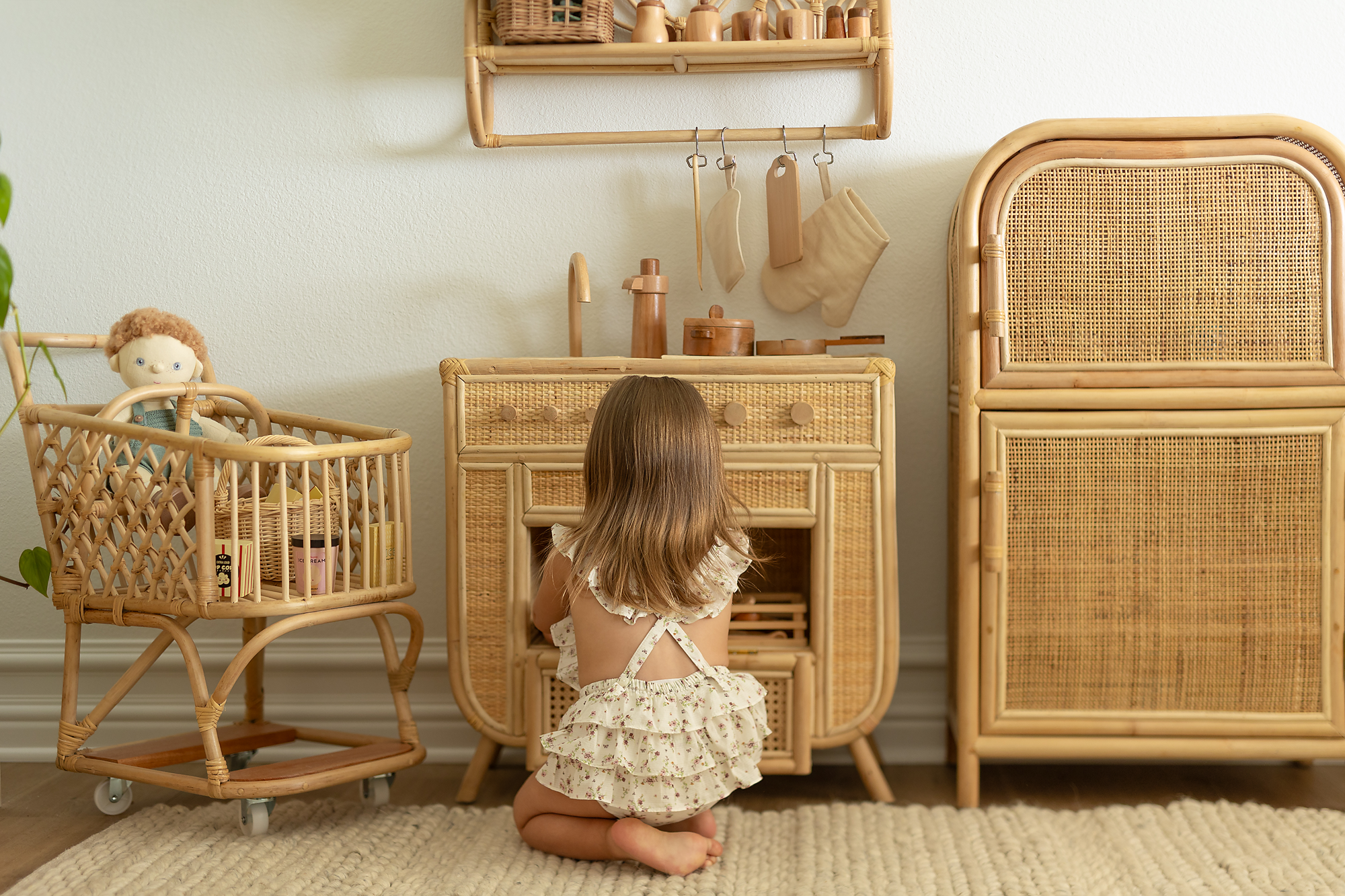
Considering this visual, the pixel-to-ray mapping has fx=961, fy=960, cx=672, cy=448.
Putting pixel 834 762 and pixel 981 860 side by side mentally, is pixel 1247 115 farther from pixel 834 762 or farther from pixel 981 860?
pixel 834 762

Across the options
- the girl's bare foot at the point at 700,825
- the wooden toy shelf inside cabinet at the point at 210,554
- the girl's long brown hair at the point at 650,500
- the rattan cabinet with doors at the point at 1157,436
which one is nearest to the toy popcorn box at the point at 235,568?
the wooden toy shelf inside cabinet at the point at 210,554

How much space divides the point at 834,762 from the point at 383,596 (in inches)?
40.5

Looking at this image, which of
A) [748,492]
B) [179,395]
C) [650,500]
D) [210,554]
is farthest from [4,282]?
[748,492]

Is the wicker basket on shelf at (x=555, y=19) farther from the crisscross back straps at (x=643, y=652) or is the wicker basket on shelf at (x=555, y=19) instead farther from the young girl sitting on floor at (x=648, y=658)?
the crisscross back straps at (x=643, y=652)

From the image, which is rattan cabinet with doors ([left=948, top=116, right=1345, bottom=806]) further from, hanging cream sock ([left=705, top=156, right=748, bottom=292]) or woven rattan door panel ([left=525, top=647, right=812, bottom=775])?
hanging cream sock ([left=705, top=156, right=748, bottom=292])

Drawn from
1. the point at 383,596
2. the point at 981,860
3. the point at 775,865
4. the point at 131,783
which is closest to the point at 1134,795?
the point at 981,860

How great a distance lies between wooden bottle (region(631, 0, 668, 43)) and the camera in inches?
76.5

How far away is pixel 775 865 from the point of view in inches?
59.7

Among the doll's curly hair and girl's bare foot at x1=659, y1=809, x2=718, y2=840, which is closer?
girl's bare foot at x1=659, y1=809, x2=718, y2=840

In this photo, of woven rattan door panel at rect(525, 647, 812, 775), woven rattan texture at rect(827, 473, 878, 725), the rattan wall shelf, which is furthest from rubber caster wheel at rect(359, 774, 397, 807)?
the rattan wall shelf

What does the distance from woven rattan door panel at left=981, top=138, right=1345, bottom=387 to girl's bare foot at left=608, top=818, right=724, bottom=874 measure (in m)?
0.93

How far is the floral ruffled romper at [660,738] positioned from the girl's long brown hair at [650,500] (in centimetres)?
3

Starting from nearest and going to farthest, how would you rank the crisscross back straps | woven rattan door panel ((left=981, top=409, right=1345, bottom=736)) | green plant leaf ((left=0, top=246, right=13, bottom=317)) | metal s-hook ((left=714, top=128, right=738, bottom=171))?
green plant leaf ((left=0, top=246, right=13, bottom=317)), the crisscross back straps, woven rattan door panel ((left=981, top=409, right=1345, bottom=736)), metal s-hook ((left=714, top=128, right=738, bottom=171))

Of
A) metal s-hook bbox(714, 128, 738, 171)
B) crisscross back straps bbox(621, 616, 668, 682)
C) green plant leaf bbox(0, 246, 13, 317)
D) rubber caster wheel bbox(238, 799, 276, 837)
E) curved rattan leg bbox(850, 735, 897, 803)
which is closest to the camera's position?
green plant leaf bbox(0, 246, 13, 317)
